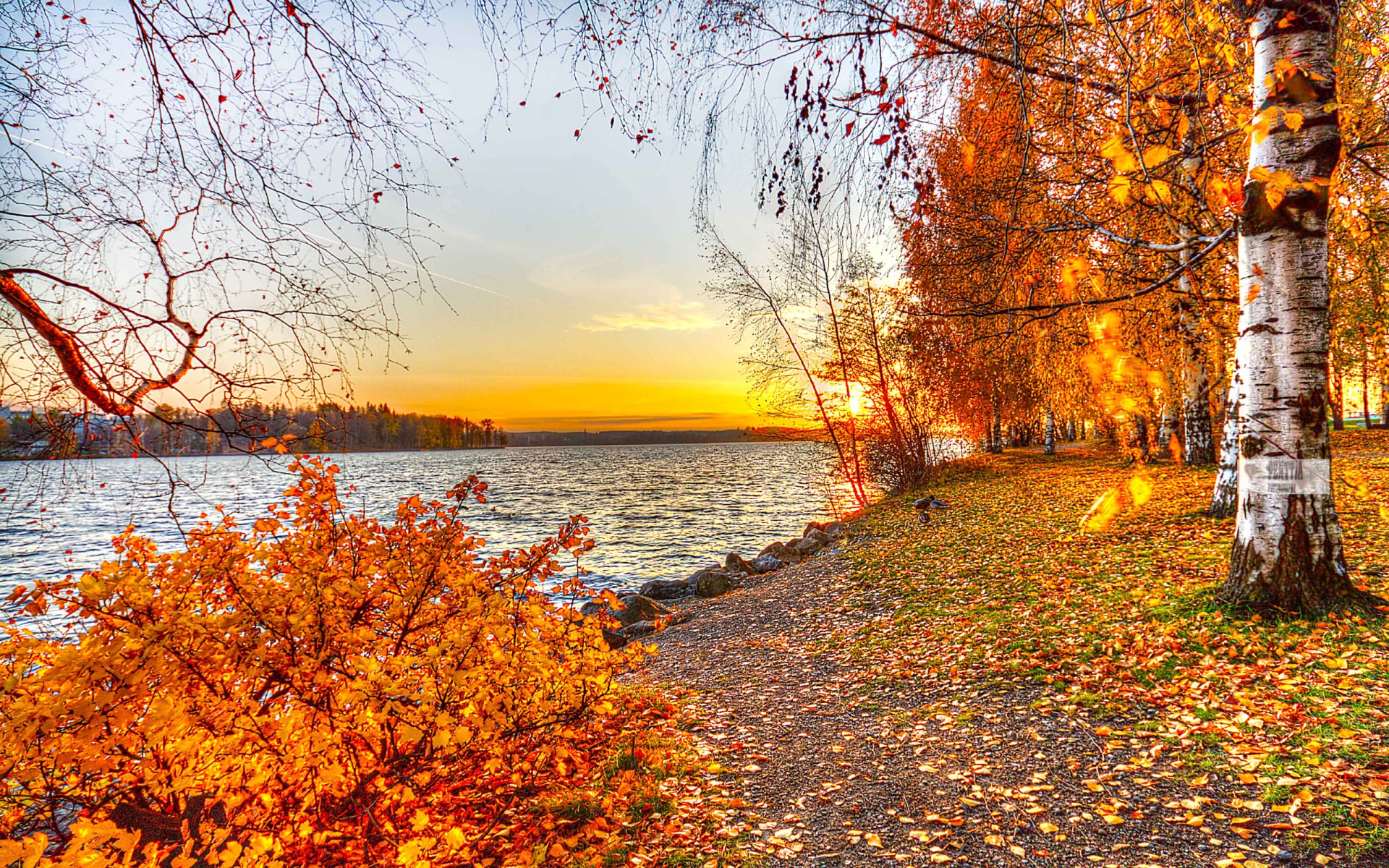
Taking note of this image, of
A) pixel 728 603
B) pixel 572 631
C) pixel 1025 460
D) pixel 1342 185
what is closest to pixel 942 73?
pixel 572 631

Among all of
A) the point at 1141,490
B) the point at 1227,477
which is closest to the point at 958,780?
the point at 1227,477

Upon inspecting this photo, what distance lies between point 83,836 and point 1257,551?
781cm

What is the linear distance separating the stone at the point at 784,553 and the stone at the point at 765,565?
0.21 metres

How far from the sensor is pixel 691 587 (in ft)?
45.9

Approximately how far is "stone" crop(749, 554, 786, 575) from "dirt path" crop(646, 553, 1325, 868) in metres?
8.06

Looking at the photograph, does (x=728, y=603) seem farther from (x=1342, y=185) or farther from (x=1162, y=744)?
(x=1342, y=185)

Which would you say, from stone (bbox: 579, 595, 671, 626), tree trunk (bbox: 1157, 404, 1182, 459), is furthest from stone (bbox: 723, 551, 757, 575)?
tree trunk (bbox: 1157, 404, 1182, 459)

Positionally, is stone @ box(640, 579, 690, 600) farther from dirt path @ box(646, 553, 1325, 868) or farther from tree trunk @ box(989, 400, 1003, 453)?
tree trunk @ box(989, 400, 1003, 453)

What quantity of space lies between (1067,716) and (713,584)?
29.9ft

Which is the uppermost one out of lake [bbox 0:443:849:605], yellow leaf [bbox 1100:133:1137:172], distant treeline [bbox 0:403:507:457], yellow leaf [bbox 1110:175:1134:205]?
yellow leaf [bbox 1100:133:1137:172]

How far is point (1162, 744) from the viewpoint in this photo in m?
4.07

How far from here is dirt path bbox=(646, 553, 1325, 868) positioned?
333 centimetres

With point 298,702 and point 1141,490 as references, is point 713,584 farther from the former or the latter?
point 298,702

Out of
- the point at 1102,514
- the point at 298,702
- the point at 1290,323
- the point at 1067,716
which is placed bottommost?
the point at 1067,716
